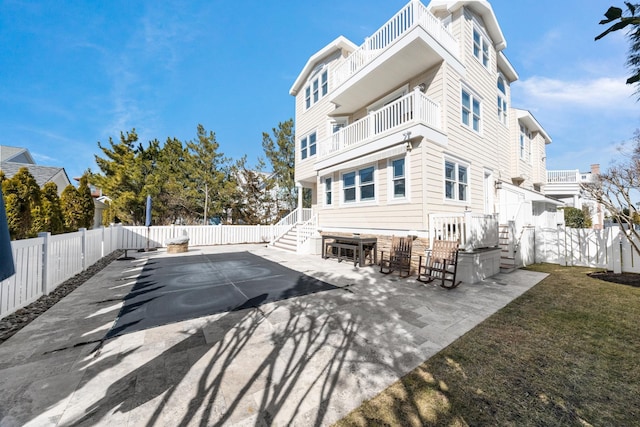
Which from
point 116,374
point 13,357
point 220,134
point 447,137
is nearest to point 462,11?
point 447,137

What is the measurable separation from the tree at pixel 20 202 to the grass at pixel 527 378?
28.7 ft

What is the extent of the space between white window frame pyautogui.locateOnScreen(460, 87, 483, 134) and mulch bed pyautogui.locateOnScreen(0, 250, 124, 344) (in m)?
13.1

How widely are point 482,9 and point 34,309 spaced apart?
56.8ft

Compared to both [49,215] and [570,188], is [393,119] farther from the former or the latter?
[570,188]

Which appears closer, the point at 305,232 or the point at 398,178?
the point at 398,178

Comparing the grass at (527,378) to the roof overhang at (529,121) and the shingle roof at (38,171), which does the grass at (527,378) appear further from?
the shingle roof at (38,171)

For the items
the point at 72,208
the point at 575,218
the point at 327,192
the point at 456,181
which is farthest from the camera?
the point at 575,218

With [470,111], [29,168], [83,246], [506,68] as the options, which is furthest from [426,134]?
[29,168]

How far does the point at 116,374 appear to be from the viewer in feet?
8.55

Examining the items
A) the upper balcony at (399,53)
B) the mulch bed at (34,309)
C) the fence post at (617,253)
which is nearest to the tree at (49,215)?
the mulch bed at (34,309)

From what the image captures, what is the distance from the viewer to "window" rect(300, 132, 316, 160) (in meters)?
14.7

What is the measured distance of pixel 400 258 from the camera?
7.59m

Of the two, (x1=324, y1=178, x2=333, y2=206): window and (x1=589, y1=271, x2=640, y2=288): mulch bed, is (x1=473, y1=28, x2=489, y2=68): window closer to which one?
(x1=324, y1=178, x2=333, y2=206): window

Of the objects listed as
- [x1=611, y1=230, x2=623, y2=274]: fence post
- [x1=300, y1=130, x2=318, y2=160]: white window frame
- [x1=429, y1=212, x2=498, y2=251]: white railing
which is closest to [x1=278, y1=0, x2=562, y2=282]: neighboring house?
[x1=429, y1=212, x2=498, y2=251]: white railing
